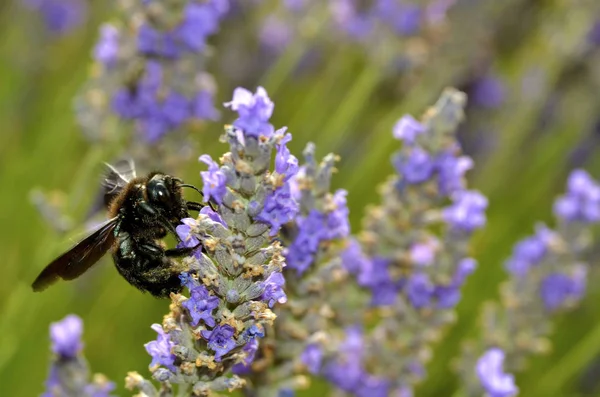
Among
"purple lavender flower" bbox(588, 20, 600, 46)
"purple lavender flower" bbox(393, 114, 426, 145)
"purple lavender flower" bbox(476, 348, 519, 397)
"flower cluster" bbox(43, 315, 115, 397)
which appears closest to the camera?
"flower cluster" bbox(43, 315, 115, 397)

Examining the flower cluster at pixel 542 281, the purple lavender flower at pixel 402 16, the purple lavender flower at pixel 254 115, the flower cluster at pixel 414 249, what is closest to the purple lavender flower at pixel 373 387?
the flower cluster at pixel 414 249

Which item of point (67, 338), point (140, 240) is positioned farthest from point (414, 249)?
point (67, 338)

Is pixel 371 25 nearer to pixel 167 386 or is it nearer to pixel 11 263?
pixel 11 263

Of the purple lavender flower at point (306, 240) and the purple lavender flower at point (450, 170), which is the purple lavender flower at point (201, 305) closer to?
the purple lavender flower at point (306, 240)

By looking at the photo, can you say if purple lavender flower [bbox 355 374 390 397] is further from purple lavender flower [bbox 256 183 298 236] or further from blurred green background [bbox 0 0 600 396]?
purple lavender flower [bbox 256 183 298 236]

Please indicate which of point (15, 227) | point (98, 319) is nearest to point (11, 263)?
point (15, 227)

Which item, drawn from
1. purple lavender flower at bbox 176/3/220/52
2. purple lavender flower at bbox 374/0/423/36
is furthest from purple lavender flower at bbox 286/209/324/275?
purple lavender flower at bbox 374/0/423/36
